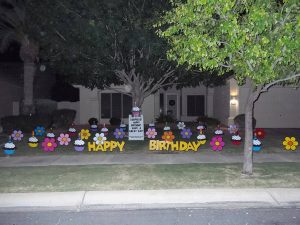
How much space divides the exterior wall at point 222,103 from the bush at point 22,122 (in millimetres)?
12159

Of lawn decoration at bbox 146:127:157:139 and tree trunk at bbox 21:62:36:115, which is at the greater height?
tree trunk at bbox 21:62:36:115

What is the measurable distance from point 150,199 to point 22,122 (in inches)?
592

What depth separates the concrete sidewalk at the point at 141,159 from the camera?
13.2 m

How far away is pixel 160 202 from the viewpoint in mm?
8531

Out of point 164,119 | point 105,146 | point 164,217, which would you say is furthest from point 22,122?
point 164,217

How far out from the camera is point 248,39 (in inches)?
392

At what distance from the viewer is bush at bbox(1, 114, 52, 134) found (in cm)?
2163

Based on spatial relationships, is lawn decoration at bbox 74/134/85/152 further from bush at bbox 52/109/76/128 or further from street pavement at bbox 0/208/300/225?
bush at bbox 52/109/76/128

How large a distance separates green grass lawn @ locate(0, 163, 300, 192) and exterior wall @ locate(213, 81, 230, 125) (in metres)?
13.7

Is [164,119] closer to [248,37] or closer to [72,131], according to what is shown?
[72,131]

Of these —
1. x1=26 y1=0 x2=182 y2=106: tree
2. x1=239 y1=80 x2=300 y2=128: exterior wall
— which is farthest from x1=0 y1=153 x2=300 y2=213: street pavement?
x1=239 y1=80 x2=300 y2=128: exterior wall

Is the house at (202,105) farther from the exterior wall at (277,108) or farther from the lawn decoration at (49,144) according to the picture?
the lawn decoration at (49,144)

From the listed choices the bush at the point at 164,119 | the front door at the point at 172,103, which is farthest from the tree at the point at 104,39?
Result: the front door at the point at 172,103

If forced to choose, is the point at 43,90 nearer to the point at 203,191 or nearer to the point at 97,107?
the point at 97,107
